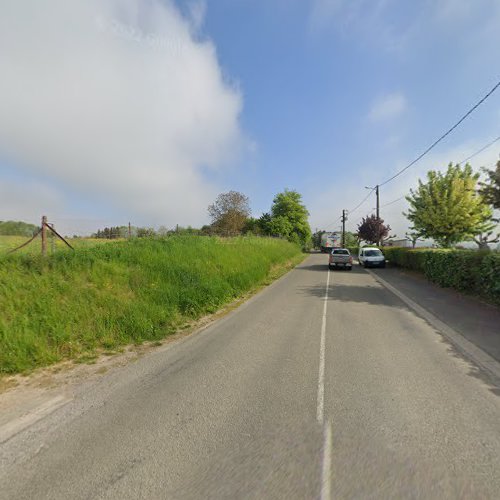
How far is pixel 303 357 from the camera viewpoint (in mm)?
5125

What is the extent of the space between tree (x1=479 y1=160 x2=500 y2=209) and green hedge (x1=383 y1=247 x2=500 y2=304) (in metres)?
1.58

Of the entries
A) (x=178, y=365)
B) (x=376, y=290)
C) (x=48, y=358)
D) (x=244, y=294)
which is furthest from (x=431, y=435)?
(x=376, y=290)

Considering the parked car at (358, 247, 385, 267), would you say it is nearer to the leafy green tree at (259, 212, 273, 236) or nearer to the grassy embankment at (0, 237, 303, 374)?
the grassy embankment at (0, 237, 303, 374)

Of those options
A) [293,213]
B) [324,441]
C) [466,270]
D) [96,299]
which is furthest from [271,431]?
[293,213]

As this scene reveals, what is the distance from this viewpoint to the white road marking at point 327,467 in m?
2.25

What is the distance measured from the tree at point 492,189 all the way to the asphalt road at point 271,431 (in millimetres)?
5876

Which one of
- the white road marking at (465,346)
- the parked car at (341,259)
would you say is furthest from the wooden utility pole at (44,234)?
the parked car at (341,259)

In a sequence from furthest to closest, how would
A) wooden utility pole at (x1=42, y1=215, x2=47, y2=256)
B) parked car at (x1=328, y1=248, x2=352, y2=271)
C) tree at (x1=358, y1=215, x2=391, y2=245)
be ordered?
1. tree at (x1=358, y1=215, x2=391, y2=245)
2. parked car at (x1=328, y1=248, x2=352, y2=271)
3. wooden utility pole at (x1=42, y1=215, x2=47, y2=256)

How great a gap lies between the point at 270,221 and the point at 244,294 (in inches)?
1449

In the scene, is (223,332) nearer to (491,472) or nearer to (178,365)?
(178,365)

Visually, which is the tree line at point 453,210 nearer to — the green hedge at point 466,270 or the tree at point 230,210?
the green hedge at point 466,270

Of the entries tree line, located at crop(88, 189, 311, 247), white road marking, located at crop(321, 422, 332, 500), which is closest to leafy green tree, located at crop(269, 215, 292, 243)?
tree line, located at crop(88, 189, 311, 247)

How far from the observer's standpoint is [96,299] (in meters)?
6.54

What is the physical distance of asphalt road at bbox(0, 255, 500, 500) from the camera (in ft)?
7.68
